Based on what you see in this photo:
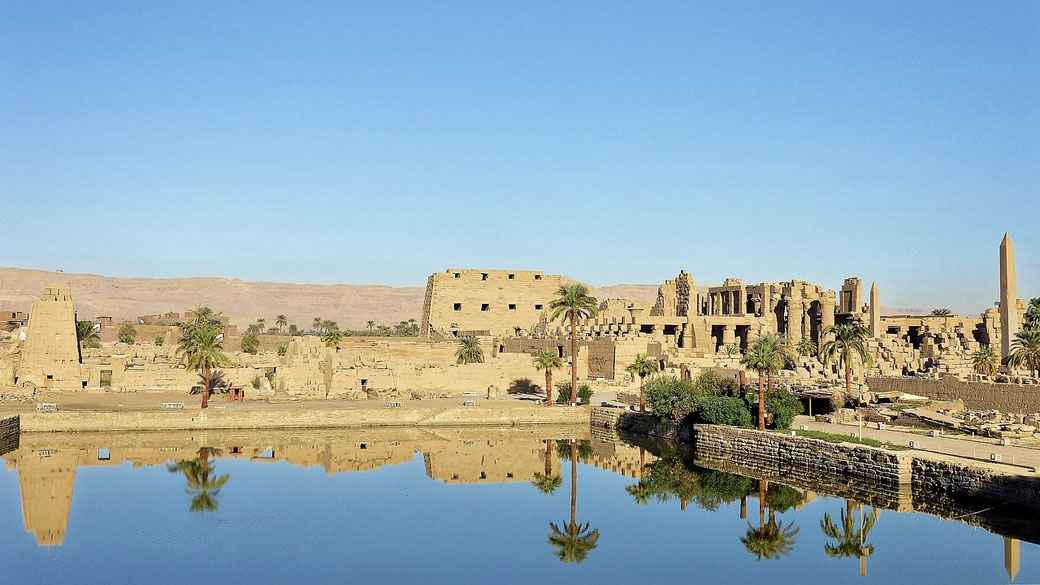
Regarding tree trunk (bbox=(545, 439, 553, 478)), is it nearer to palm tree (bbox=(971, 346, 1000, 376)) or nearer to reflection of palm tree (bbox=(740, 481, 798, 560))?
reflection of palm tree (bbox=(740, 481, 798, 560))

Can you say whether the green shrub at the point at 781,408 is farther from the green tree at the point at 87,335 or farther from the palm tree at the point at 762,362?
the green tree at the point at 87,335

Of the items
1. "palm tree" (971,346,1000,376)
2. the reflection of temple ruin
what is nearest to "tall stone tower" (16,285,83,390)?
the reflection of temple ruin

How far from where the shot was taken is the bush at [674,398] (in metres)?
36.5

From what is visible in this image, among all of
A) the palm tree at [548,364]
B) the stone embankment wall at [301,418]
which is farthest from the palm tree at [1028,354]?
the palm tree at [548,364]

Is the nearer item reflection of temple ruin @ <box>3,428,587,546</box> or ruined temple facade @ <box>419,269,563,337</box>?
reflection of temple ruin @ <box>3,428,587,546</box>

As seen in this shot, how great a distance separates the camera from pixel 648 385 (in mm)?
39031

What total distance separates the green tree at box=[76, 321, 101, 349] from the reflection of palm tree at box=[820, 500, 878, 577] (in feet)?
135

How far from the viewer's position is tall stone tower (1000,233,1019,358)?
Result: 44.3 m

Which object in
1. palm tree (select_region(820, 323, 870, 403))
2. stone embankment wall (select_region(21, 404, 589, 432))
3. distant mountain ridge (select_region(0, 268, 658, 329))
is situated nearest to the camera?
stone embankment wall (select_region(21, 404, 589, 432))

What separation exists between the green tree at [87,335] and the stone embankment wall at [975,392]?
38.4 m

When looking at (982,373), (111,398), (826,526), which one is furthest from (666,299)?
(826,526)

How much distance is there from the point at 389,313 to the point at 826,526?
112 m

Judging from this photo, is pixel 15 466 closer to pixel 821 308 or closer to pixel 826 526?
pixel 826 526

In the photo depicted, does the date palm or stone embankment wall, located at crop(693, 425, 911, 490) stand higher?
the date palm
